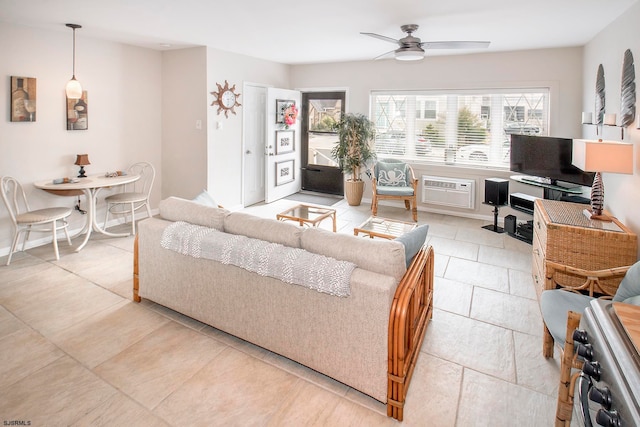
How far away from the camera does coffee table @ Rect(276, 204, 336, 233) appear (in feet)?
14.0

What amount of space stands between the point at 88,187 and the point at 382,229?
3.21m

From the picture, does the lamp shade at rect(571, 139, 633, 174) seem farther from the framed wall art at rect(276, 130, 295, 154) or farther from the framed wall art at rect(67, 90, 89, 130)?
the framed wall art at rect(67, 90, 89, 130)

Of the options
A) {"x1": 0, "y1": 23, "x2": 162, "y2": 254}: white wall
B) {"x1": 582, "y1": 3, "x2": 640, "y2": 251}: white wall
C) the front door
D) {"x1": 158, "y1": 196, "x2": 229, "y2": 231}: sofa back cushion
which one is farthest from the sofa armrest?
the front door

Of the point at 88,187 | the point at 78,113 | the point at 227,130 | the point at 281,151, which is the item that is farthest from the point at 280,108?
the point at 88,187

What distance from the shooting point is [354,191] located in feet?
21.3

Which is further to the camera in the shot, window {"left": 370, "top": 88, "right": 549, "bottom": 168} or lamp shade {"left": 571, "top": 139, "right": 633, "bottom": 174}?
window {"left": 370, "top": 88, "right": 549, "bottom": 168}

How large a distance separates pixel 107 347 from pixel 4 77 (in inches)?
129

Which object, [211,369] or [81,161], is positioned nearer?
[211,369]

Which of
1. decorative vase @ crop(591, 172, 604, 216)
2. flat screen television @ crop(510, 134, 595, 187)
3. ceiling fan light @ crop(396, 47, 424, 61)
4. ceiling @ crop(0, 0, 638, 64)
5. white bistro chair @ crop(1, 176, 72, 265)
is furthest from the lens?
flat screen television @ crop(510, 134, 595, 187)

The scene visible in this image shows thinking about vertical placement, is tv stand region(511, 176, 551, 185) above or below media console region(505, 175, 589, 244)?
above

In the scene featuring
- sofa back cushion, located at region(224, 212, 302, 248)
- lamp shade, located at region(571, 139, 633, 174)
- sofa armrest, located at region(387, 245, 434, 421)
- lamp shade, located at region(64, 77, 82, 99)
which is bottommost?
sofa armrest, located at region(387, 245, 434, 421)

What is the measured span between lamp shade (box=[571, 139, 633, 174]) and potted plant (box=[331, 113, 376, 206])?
3774 mm

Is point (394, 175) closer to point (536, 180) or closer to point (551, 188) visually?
point (536, 180)

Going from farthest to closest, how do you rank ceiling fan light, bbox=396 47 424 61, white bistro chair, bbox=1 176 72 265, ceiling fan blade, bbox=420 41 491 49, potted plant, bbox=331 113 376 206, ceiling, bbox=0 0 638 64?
potted plant, bbox=331 113 376 206 < ceiling fan light, bbox=396 47 424 61 < white bistro chair, bbox=1 176 72 265 < ceiling fan blade, bbox=420 41 491 49 < ceiling, bbox=0 0 638 64
